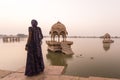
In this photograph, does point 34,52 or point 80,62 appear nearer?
point 34,52

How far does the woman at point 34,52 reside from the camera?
6014mm

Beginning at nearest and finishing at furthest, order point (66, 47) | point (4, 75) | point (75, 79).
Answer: point (75, 79) < point (4, 75) < point (66, 47)

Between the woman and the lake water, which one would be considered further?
the lake water

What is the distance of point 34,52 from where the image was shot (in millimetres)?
6223

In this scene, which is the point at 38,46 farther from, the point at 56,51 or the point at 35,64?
the point at 56,51

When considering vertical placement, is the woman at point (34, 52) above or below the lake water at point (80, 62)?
above

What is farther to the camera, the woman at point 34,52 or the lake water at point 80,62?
the lake water at point 80,62

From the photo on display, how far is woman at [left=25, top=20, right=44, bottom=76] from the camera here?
19.7 ft

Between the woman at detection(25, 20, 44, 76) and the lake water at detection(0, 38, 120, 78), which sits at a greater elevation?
the woman at detection(25, 20, 44, 76)

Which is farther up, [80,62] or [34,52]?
[34,52]

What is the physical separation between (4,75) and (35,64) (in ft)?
4.71

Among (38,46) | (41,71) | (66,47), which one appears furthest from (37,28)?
(66,47)

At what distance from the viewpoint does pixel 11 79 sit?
17.3 ft

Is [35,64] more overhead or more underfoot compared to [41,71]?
more overhead
